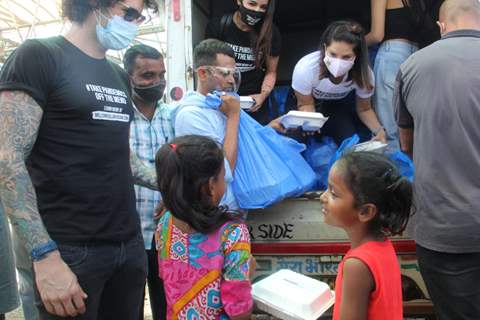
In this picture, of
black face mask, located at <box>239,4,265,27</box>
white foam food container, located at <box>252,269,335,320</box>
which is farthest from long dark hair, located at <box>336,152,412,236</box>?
black face mask, located at <box>239,4,265,27</box>

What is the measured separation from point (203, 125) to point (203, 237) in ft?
2.70

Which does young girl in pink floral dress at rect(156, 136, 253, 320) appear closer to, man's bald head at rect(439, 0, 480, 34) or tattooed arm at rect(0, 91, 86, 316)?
tattooed arm at rect(0, 91, 86, 316)

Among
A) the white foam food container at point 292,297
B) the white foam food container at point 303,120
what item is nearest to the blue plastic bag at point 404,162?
the white foam food container at point 303,120

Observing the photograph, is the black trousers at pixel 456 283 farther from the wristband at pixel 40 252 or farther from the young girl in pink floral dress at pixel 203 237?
the wristband at pixel 40 252

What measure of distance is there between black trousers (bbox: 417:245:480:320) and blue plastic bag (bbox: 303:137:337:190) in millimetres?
1033

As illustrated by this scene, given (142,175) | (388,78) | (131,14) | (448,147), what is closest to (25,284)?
(142,175)

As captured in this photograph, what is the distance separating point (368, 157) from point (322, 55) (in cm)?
155

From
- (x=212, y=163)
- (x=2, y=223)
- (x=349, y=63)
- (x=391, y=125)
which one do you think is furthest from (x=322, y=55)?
(x=2, y=223)

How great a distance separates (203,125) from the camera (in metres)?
2.24

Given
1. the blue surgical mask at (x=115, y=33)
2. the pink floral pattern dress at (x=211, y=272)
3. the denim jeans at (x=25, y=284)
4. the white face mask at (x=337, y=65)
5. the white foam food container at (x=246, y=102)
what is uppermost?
the blue surgical mask at (x=115, y=33)

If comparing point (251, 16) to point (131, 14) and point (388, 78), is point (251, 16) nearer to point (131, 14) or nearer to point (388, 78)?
point (388, 78)

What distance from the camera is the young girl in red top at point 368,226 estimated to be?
4.51 ft

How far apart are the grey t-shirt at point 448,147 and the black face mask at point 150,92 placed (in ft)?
4.54

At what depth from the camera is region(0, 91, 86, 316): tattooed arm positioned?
4.25 ft
